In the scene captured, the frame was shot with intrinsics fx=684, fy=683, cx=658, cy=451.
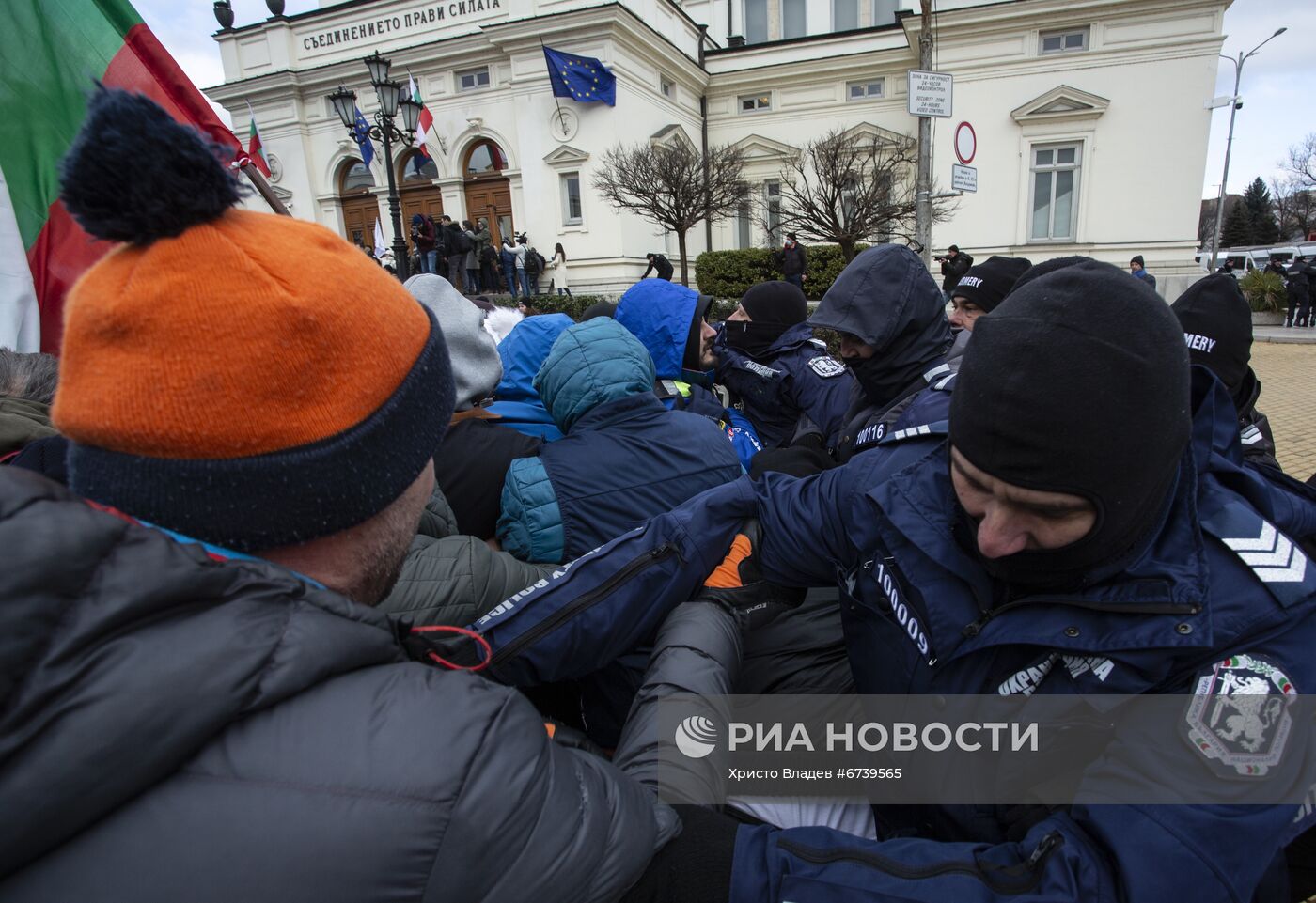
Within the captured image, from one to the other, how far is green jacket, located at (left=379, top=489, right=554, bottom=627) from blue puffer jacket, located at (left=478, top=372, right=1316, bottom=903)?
0.12 m

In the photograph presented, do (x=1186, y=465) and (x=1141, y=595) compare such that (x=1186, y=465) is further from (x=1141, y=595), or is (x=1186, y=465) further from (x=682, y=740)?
(x=682, y=740)

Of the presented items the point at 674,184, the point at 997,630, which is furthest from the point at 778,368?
the point at 674,184

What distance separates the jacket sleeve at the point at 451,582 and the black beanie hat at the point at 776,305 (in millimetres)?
2660

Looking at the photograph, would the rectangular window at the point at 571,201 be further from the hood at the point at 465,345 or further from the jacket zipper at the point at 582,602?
the jacket zipper at the point at 582,602

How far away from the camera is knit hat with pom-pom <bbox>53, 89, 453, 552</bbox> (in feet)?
2.27

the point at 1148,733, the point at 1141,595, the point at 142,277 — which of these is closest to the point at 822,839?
the point at 1148,733

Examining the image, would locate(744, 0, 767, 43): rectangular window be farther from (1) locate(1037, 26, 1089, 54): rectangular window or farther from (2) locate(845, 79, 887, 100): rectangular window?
(1) locate(1037, 26, 1089, 54): rectangular window

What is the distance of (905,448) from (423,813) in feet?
4.03

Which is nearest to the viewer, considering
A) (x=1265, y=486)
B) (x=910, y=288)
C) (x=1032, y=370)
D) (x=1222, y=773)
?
(x=1222, y=773)

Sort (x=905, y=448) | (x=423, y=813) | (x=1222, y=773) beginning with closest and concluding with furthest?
1. (x=423, y=813)
2. (x=1222, y=773)
3. (x=905, y=448)

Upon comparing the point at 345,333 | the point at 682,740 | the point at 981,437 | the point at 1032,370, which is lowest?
the point at 682,740

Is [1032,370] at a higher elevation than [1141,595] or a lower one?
higher

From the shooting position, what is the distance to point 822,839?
1.02 m

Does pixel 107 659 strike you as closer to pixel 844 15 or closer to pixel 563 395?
pixel 563 395
